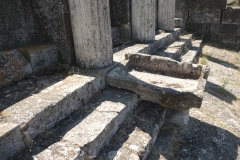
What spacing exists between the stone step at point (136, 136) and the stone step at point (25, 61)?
1482 mm

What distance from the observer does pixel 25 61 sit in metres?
2.81

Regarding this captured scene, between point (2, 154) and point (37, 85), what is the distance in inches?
42.5

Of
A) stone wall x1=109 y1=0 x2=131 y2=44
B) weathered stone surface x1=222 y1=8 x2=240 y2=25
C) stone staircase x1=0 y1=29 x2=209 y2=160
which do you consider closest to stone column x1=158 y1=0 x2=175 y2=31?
stone wall x1=109 y1=0 x2=131 y2=44

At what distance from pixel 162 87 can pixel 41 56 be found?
70.8 inches

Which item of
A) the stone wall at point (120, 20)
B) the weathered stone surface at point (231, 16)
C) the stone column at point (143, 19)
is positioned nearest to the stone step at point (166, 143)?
the stone column at point (143, 19)

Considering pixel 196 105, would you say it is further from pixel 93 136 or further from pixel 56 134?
pixel 56 134

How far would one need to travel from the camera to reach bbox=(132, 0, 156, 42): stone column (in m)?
4.70

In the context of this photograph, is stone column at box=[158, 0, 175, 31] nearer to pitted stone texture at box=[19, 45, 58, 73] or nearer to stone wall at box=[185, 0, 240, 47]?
stone wall at box=[185, 0, 240, 47]

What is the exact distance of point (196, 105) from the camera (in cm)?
254

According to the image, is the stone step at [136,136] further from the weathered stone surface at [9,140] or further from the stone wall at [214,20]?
the stone wall at [214,20]

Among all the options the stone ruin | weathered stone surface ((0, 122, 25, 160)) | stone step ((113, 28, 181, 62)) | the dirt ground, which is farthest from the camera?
stone step ((113, 28, 181, 62))

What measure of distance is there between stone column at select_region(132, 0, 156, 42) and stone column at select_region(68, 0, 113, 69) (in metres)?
1.94

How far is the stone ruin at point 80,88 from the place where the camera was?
1980mm

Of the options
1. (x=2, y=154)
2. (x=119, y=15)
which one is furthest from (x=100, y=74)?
(x=119, y=15)
